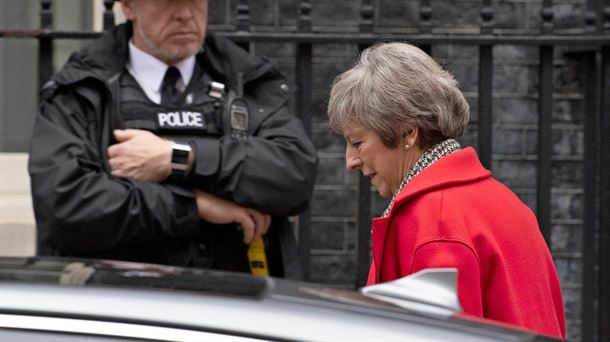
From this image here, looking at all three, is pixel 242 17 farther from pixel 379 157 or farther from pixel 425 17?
pixel 379 157

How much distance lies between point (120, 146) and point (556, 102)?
239 centimetres

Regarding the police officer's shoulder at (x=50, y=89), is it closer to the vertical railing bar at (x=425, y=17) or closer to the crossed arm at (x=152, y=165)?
the crossed arm at (x=152, y=165)

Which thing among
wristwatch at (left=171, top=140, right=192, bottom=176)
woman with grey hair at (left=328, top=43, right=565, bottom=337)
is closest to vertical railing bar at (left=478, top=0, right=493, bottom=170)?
wristwatch at (left=171, top=140, right=192, bottom=176)

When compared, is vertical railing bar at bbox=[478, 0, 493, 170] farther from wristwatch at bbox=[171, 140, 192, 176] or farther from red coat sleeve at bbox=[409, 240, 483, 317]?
red coat sleeve at bbox=[409, 240, 483, 317]

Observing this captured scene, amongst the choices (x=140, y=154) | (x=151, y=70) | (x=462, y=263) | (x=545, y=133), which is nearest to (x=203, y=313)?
(x=462, y=263)

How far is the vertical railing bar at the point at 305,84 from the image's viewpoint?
17.3 ft

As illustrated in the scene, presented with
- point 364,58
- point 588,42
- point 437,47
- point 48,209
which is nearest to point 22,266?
point 364,58

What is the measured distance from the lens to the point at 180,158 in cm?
455

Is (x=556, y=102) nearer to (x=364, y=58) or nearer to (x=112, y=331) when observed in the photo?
(x=364, y=58)

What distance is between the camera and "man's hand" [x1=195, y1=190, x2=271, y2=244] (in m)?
4.56

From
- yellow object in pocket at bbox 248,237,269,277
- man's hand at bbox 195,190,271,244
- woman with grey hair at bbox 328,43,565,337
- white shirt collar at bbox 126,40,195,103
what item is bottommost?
yellow object in pocket at bbox 248,237,269,277

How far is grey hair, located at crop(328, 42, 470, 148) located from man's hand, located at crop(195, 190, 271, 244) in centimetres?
125

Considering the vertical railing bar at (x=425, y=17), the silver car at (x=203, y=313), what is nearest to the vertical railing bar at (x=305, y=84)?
the vertical railing bar at (x=425, y=17)

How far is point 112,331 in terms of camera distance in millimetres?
2250
